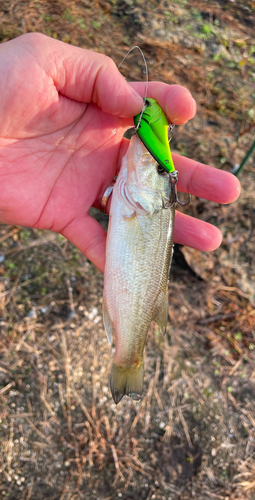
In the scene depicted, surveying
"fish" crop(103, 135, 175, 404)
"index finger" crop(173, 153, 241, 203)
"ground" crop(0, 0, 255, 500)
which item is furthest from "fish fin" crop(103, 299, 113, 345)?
"index finger" crop(173, 153, 241, 203)

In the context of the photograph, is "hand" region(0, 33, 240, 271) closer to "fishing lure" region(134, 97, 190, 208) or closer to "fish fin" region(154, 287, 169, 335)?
"fishing lure" region(134, 97, 190, 208)

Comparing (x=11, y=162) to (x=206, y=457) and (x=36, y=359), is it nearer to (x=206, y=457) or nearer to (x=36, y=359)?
(x=36, y=359)

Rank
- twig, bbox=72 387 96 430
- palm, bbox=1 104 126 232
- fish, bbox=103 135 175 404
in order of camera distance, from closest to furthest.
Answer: fish, bbox=103 135 175 404 → palm, bbox=1 104 126 232 → twig, bbox=72 387 96 430

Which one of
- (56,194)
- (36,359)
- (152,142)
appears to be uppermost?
(152,142)

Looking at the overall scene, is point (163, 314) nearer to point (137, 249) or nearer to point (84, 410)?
point (137, 249)

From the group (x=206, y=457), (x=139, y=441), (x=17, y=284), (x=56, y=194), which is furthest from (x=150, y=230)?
(x=206, y=457)

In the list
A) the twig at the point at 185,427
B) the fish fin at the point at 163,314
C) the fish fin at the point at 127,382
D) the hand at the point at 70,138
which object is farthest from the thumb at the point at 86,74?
the twig at the point at 185,427

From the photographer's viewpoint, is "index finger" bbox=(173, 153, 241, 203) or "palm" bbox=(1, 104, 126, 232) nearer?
"palm" bbox=(1, 104, 126, 232)

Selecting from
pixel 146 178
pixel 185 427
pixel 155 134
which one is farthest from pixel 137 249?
pixel 185 427

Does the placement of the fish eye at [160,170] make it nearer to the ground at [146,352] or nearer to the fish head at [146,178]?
the fish head at [146,178]
